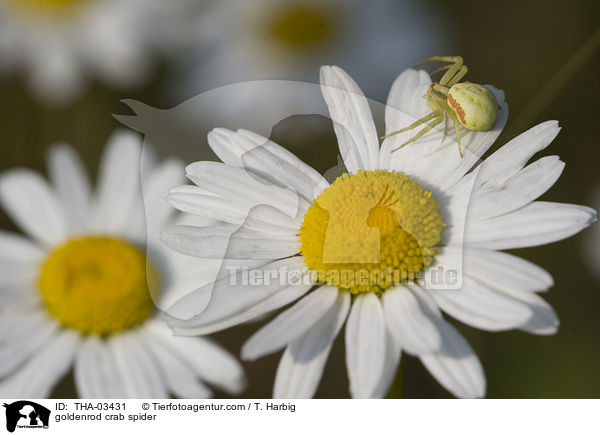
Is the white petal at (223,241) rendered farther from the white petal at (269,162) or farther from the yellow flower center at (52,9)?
the yellow flower center at (52,9)

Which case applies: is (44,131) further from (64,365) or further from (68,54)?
(64,365)

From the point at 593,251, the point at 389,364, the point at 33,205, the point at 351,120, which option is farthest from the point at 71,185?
the point at 593,251

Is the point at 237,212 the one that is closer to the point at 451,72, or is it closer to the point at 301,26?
the point at 451,72

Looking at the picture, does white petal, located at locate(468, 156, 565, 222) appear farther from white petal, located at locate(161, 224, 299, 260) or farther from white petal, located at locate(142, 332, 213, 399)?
white petal, located at locate(142, 332, 213, 399)
